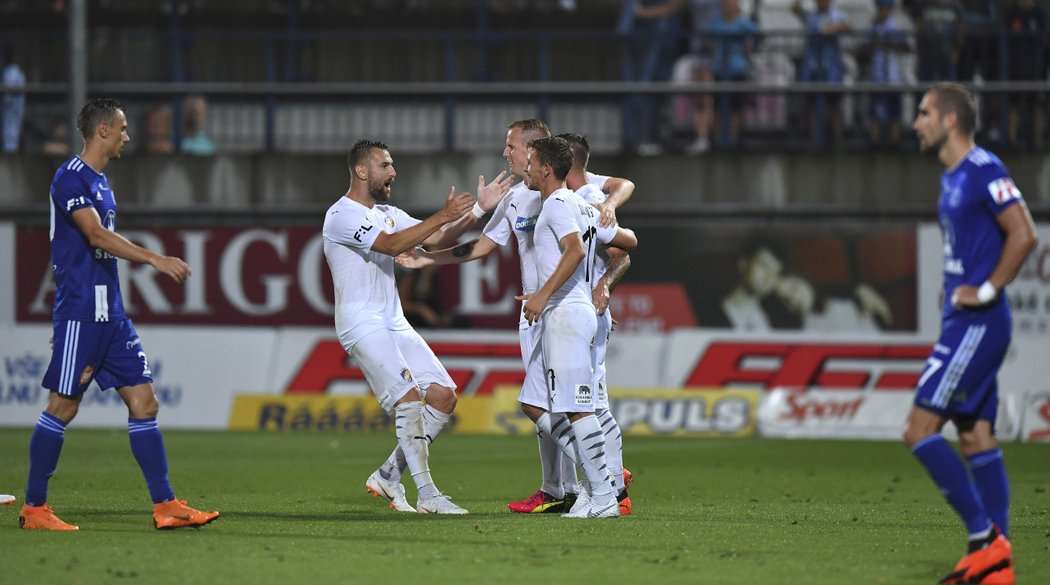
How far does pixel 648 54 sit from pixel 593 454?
44.8 ft

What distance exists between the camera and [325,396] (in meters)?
19.1

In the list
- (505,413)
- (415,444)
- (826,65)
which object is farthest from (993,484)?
(826,65)

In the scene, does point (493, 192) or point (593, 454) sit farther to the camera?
point (493, 192)

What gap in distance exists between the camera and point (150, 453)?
864cm

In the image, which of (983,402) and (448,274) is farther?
(448,274)

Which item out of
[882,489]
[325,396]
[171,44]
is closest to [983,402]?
[882,489]

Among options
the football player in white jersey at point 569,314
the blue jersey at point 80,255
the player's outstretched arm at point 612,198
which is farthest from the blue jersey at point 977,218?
the blue jersey at point 80,255

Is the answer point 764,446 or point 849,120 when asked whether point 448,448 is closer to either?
point 764,446

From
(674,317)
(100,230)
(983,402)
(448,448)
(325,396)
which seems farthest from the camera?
(674,317)

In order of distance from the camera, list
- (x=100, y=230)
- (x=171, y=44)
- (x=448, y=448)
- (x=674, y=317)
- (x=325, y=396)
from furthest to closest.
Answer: (x=171, y=44) → (x=674, y=317) → (x=325, y=396) → (x=448, y=448) → (x=100, y=230)

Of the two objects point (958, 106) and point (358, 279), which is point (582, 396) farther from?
point (958, 106)

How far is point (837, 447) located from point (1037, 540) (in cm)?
805

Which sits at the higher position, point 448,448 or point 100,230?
point 100,230

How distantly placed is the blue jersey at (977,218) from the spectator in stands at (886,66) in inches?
563
